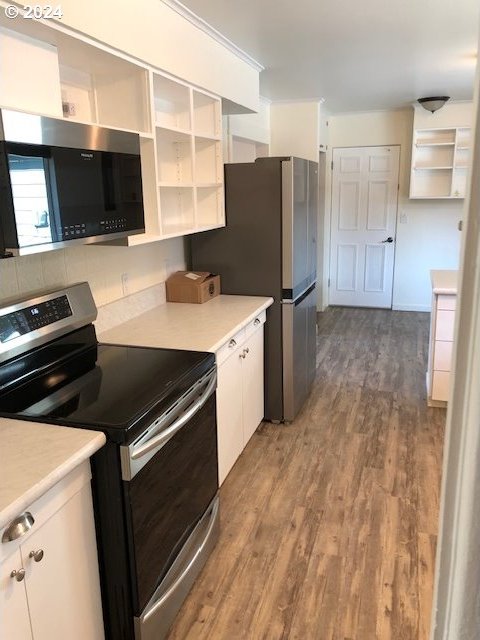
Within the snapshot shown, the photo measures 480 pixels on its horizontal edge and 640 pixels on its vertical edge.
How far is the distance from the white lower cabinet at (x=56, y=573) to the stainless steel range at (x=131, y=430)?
67 millimetres

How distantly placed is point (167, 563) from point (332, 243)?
18.0ft

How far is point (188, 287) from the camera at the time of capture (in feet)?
10.6

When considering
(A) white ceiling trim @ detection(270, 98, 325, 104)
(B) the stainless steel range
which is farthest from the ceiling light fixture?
(B) the stainless steel range

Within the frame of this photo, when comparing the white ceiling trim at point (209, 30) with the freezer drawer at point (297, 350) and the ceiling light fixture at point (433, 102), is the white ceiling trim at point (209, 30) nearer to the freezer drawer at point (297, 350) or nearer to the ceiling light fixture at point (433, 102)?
the freezer drawer at point (297, 350)

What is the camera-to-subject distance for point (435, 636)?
0.51m

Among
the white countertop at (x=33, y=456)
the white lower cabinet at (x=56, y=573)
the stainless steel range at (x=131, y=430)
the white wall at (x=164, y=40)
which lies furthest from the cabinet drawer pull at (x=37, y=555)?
the white wall at (x=164, y=40)

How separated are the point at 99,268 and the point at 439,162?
4.87 meters

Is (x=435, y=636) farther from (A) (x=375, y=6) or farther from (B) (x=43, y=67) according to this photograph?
(A) (x=375, y=6)

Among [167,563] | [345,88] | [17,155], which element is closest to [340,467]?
[167,563]

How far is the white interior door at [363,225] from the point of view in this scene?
6434 mm

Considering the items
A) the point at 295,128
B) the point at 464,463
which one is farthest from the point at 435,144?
the point at 464,463

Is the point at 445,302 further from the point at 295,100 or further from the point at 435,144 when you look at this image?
the point at 435,144

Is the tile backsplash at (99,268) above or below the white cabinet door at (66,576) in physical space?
above

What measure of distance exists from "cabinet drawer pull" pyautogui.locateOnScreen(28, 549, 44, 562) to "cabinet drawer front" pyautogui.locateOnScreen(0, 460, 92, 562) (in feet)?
0.17
